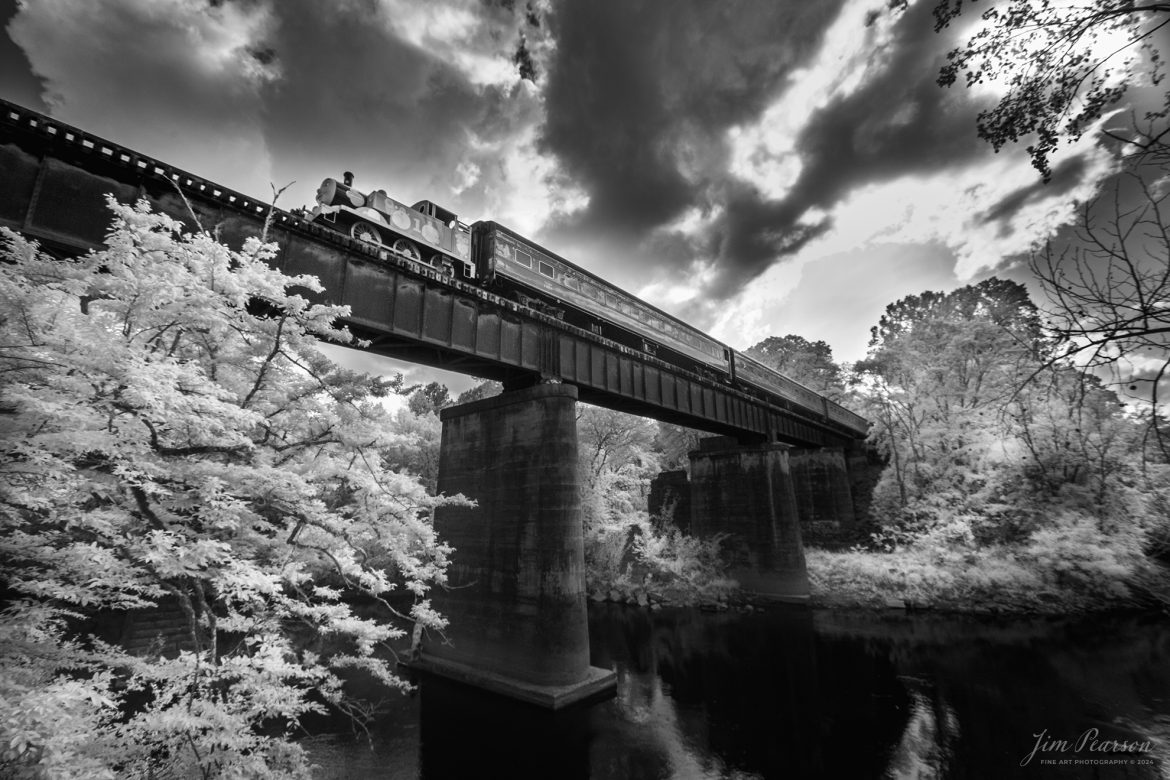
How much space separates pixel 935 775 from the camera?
9297mm

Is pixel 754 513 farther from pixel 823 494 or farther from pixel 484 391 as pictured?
pixel 484 391

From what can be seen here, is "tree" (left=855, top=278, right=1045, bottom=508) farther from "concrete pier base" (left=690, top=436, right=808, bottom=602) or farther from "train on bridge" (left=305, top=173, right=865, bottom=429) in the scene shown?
"train on bridge" (left=305, top=173, right=865, bottom=429)

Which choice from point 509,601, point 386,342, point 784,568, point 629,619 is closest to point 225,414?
point 386,342

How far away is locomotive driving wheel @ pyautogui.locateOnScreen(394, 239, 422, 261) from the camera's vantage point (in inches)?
595

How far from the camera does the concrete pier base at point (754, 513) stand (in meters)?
25.6

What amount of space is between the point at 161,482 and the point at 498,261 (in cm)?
1256

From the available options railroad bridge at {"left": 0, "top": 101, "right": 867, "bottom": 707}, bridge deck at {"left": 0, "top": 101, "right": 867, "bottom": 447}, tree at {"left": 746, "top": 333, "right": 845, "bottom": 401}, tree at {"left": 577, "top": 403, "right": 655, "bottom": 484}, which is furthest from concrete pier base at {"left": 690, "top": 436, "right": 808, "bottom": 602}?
tree at {"left": 746, "top": 333, "right": 845, "bottom": 401}

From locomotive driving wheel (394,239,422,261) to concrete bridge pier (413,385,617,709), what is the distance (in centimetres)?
526

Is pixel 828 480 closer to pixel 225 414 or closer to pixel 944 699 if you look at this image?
pixel 944 699

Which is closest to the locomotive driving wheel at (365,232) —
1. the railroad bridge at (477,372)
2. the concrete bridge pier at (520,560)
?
the railroad bridge at (477,372)

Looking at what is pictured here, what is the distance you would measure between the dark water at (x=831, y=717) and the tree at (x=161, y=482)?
6.20 m

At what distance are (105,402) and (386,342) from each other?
926cm

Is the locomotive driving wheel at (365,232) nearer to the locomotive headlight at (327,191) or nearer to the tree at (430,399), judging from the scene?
the locomotive headlight at (327,191)
